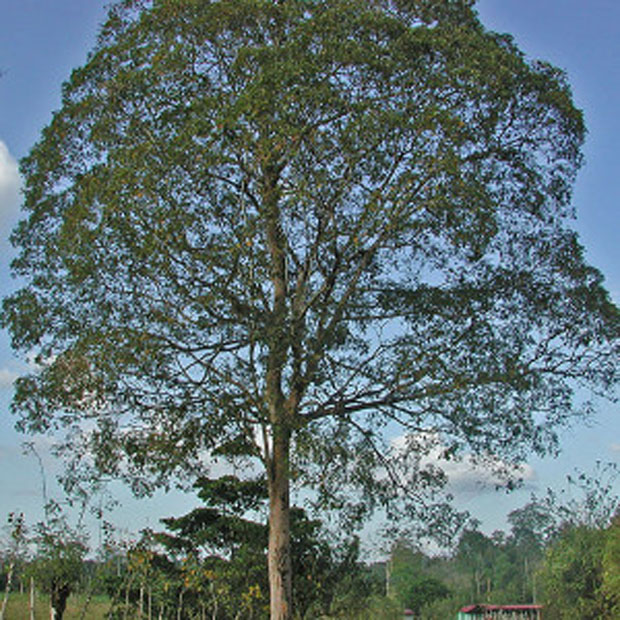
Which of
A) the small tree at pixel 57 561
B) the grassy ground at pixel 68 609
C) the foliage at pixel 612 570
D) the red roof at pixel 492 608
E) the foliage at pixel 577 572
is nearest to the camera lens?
the small tree at pixel 57 561

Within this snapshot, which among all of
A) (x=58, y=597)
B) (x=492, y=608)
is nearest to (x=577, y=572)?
(x=58, y=597)

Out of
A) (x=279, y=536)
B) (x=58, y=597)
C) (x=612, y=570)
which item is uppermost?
(x=279, y=536)

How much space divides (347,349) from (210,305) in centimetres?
219

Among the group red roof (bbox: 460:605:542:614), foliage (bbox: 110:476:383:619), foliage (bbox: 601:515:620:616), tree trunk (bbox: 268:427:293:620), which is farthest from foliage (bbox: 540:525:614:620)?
red roof (bbox: 460:605:542:614)

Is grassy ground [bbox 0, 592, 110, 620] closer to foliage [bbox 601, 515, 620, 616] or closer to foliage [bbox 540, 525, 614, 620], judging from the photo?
foliage [bbox 601, 515, 620, 616]

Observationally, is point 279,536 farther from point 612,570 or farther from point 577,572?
point 577,572

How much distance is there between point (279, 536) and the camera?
927 centimetres

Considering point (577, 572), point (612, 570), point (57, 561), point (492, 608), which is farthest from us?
point (492, 608)

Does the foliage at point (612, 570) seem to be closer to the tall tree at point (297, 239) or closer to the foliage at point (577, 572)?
the foliage at point (577, 572)

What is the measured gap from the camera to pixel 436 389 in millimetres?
9062

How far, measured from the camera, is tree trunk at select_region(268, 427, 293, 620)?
351 inches

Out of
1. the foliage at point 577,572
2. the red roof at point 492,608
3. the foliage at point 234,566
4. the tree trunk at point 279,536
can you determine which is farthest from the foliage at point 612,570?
the red roof at point 492,608

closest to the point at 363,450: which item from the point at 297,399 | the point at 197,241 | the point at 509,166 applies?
the point at 297,399

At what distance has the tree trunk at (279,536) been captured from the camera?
8906 millimetres
